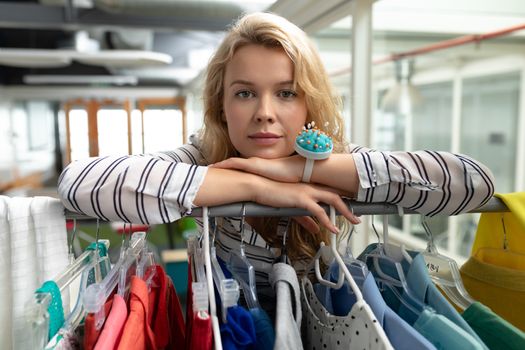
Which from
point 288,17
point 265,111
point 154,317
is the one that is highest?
point 288,17

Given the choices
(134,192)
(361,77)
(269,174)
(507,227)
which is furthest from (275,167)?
(361,77)

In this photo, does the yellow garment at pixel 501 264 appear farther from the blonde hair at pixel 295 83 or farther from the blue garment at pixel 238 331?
the blue garment at pixel 238 331

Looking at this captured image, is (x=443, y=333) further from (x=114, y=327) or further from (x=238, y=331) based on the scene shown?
(x=114, y=327)

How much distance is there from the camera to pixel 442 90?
346 cm

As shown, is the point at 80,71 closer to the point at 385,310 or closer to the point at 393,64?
the point at 393,64

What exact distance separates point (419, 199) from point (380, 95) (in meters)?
3.06

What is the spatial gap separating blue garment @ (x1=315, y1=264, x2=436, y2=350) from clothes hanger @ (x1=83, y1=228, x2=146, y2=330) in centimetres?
34

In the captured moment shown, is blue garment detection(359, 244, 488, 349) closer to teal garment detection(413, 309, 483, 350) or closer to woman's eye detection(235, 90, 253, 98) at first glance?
teal garment detection(413, 309, 483, 350)

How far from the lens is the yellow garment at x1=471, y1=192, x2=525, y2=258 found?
2.38 feet

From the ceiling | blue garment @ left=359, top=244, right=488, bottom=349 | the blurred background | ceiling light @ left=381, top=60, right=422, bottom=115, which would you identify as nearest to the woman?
blue garment @ left=359, top=244, right=488, bottom=349

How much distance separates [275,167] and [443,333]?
0.35 metres

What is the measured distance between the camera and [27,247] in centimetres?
70

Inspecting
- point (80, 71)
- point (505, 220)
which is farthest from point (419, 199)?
point (80, 71)

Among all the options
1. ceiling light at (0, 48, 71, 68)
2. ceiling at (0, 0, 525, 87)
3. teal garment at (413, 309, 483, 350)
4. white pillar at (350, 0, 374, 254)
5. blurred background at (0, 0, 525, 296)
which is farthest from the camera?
ceiling light at (0, 48, 71, 68)
